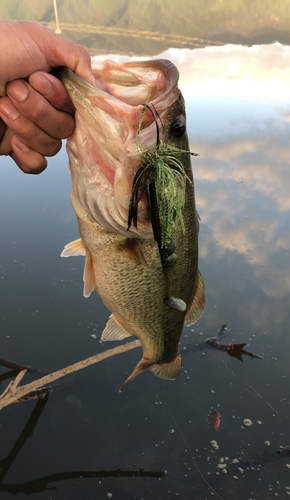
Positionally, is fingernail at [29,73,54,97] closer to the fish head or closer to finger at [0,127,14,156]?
the fish head

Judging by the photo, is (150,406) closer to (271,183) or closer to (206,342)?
(206,342)

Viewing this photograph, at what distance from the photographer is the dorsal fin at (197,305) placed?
83.1 inches

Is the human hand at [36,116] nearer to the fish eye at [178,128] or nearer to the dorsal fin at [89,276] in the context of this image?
the fish eye at [178,128]

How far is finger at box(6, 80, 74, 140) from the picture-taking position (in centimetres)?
121

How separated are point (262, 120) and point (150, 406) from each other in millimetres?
9400

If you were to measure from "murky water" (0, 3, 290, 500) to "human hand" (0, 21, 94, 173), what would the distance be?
9.56 feet

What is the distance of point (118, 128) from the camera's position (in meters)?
1.26

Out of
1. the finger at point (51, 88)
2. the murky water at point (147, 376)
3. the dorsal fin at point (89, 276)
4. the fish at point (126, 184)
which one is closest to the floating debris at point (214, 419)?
the murky water at point (147, 376)

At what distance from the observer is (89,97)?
1204 mm

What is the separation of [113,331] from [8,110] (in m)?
1.31

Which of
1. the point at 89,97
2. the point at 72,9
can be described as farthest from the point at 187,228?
the point at 72,9

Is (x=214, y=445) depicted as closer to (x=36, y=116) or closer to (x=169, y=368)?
(x=169, y=368)

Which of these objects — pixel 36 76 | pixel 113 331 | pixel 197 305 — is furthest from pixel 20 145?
pixel 197 305

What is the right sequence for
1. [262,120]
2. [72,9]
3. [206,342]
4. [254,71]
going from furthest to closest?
[72,9]
[254,71]
[262,120]
[206,342]
